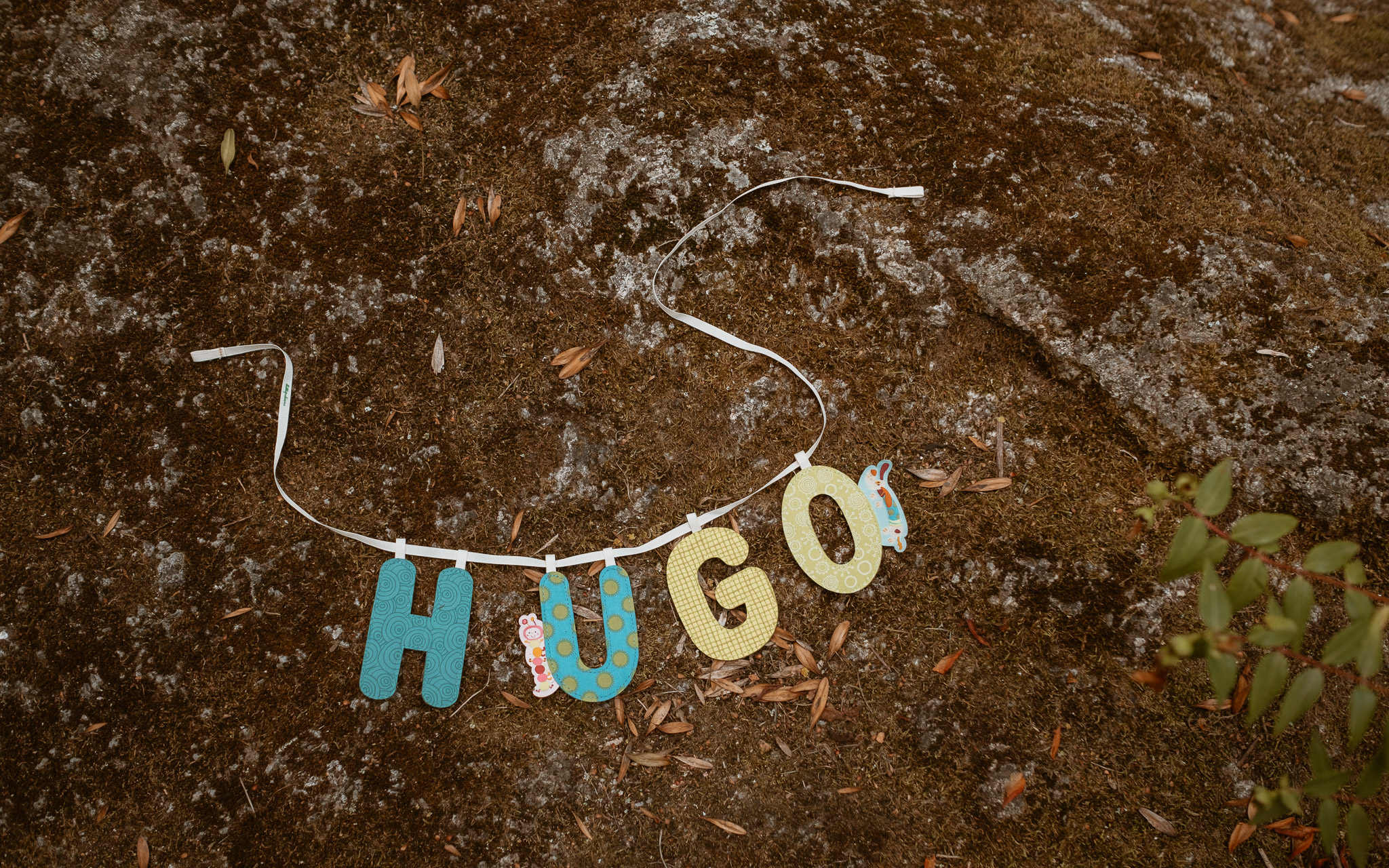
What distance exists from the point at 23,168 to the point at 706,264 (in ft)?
9.10

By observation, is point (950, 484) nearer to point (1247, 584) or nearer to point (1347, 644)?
point (1247, 584)

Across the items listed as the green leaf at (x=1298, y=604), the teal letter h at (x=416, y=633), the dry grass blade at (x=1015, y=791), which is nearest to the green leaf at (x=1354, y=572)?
the green leaf at (x=1298, y=604)

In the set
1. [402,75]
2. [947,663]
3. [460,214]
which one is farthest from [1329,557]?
[402,75]

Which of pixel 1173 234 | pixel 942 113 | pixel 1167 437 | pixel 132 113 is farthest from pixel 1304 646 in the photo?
pixel 132 113

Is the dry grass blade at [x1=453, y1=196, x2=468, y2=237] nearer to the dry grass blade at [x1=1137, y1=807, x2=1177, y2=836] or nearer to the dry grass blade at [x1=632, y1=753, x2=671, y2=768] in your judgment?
the dry grass blade at [x1=632, y1=753, x2=671, y2=768]

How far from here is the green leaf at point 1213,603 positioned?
153 centimetres

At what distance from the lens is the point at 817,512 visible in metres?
2.82

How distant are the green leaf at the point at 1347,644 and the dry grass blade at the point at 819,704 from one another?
1537 millimetres

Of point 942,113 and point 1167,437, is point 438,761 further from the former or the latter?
point 942,113

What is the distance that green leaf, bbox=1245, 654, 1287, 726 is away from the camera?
5.18 ft

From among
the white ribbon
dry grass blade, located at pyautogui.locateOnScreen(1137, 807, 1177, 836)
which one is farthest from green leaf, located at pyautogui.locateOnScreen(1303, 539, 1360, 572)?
the white ribbon

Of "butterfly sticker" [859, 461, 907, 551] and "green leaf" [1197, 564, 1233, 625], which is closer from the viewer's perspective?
"green leaf" [1197, 564, 1233, 625]

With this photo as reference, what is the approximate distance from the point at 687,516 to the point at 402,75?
2252mm

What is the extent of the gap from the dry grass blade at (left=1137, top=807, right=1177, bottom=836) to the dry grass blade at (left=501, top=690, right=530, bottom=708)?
231 centimetres
